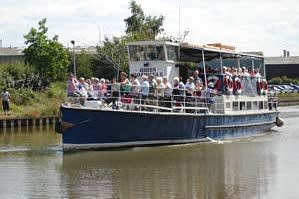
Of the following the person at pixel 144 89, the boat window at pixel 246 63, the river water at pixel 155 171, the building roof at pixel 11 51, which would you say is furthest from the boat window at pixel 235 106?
the building roof at pixel 11 51

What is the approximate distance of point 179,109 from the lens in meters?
32.4

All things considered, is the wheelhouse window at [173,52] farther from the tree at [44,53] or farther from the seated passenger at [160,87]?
the tree at [44,53]

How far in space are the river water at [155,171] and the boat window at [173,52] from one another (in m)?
4.31

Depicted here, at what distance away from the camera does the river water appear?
2119 cm

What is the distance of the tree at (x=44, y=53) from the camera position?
6375 centimetres

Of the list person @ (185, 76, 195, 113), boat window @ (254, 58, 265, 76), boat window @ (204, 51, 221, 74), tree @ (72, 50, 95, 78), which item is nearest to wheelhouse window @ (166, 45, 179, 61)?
person @ (185, 76, 195, 113)

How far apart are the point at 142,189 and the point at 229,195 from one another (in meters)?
2.64

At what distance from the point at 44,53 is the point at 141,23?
21718 mm

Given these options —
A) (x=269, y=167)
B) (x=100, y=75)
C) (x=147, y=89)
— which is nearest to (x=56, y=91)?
(x=100, y=75)

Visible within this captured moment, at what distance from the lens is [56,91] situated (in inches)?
2143

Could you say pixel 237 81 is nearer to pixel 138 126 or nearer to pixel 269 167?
pixel 138 126

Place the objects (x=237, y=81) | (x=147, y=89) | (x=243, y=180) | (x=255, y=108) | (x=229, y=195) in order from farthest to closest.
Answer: (x=255, y=108) → (x=237, y=81) → (x=147, y=89) → (x=243, y=180) → (x=229, y=195)

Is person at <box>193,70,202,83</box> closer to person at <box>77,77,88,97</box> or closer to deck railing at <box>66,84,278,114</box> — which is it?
deck railing at <box>66,84,278,114</box>

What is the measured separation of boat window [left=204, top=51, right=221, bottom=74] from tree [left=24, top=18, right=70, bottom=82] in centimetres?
2585
